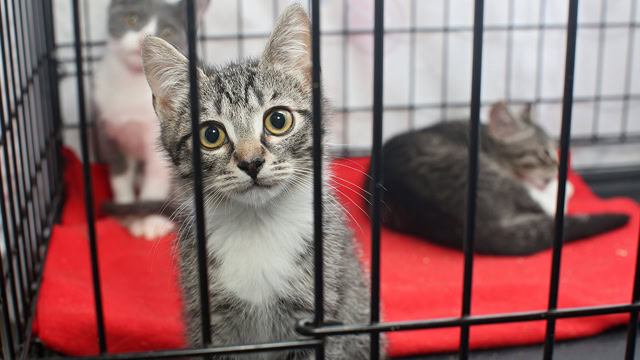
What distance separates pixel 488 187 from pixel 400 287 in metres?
0.59

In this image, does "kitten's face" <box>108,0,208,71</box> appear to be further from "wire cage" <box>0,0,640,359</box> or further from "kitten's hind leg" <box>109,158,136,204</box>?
"kitten's hind leg" <box>109,158,136,204</box>

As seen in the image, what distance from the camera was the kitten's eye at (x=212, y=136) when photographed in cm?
119

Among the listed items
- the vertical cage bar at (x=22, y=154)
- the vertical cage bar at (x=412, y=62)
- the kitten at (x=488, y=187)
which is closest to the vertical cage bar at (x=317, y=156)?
the vertical cage bar at (x=22, y=154)

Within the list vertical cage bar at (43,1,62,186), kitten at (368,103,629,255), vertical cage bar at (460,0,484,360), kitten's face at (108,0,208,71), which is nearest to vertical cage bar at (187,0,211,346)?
vertical cage bar at (460,0,484,360)

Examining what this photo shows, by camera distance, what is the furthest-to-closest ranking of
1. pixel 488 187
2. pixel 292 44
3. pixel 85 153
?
pixel 488 187 < pixel 292 44 < pixel 85 153

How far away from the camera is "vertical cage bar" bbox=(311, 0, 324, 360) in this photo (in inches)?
37.7

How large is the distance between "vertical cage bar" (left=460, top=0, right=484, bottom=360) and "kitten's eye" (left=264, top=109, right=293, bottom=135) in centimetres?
34

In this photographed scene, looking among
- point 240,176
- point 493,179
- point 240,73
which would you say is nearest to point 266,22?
point 493,179

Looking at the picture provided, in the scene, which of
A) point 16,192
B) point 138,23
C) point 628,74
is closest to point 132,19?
point 138,23

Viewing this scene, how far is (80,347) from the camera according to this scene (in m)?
1.65

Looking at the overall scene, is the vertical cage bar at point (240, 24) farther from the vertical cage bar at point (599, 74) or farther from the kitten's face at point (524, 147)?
the vertical cage bar at point (599, 74)

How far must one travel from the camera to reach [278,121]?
122cm

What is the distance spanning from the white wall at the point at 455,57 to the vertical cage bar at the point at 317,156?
179 centimetres

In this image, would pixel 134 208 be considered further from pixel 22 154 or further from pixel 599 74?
pixel 599 74
